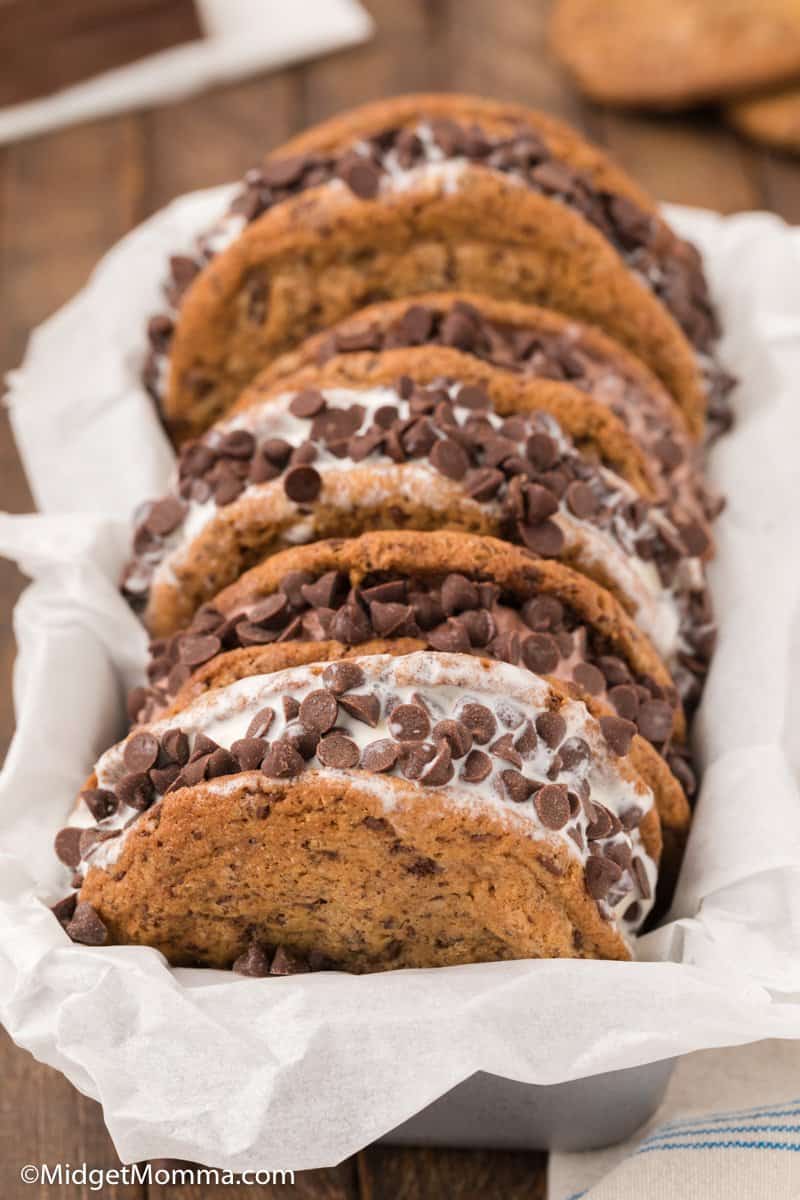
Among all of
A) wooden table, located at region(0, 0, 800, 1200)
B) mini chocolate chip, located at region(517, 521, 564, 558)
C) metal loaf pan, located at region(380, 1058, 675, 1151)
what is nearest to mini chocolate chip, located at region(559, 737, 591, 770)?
mini chocolate chip, located at region(517, 521, 564, 558)

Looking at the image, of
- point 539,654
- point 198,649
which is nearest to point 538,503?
point 539,654

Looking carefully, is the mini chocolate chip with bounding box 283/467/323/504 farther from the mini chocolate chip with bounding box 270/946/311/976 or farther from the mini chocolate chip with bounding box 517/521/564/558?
the mini chocolate chip with bounding box 270/946/311/976

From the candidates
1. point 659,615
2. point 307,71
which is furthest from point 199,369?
point 307,71

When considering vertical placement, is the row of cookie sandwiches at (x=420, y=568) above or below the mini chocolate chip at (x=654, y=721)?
above

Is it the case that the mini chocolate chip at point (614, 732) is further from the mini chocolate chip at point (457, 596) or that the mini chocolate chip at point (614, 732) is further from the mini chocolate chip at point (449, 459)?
the mini chocolate chip at point (449, 459)

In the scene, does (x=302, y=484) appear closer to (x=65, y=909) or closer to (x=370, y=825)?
(x=370, y=825)

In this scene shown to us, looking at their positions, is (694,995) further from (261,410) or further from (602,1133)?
(261,410)

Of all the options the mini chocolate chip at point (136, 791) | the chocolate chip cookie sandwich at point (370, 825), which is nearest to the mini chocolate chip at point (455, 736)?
the chocolate chip cookie sandwich at point (370, 825)
